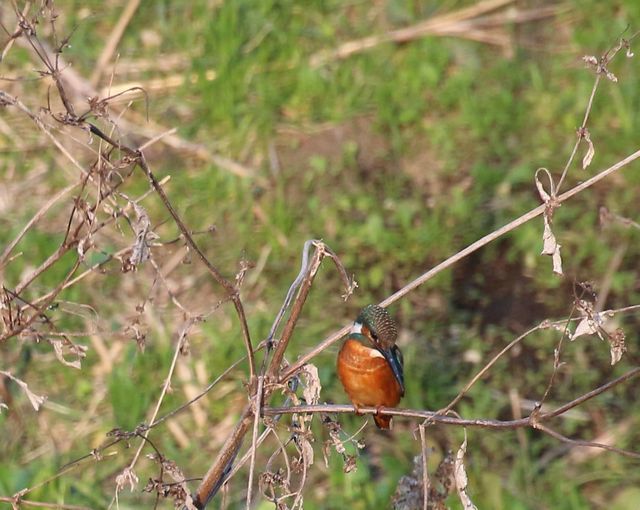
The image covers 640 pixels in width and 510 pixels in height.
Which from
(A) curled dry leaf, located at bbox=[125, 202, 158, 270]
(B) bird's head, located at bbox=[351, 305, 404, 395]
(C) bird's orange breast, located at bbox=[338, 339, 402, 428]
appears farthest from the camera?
(C) bird's orange breast, located at bbox=[338, 339, 402, 428]

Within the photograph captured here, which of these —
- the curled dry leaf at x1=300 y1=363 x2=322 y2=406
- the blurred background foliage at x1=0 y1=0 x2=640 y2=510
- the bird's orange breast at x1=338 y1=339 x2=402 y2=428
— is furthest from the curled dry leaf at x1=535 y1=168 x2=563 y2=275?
the blurred background foliage at x1=0 y1=0 x2=640 y2=510

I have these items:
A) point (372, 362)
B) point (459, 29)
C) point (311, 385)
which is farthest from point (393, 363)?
point (459, 29)

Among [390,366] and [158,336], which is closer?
[390,366]

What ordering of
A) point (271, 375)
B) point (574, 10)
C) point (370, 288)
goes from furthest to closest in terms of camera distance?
point (574, 10) < point (370, 288) < point (271, 375)

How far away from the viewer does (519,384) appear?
15.1ft

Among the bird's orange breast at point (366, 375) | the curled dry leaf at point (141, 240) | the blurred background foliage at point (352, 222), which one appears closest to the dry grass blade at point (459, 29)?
the blurred background foliage at point (352, 222)

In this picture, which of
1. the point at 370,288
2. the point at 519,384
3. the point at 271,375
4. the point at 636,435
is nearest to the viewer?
the point at 271,375

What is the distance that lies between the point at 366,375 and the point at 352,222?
6.51 feet

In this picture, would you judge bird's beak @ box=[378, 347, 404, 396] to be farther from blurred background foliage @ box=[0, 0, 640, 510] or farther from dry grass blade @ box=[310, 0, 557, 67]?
dry grass blade @ box=[310, 0, 557, 67]

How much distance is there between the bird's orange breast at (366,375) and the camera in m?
3.36

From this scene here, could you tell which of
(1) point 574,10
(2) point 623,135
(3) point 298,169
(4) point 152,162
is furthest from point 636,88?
(4) point 152,162

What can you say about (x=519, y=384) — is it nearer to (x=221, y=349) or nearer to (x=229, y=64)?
(x=221, y=349)

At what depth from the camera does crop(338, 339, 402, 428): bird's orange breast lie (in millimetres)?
3363

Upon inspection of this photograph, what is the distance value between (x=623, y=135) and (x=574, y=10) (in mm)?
1043
